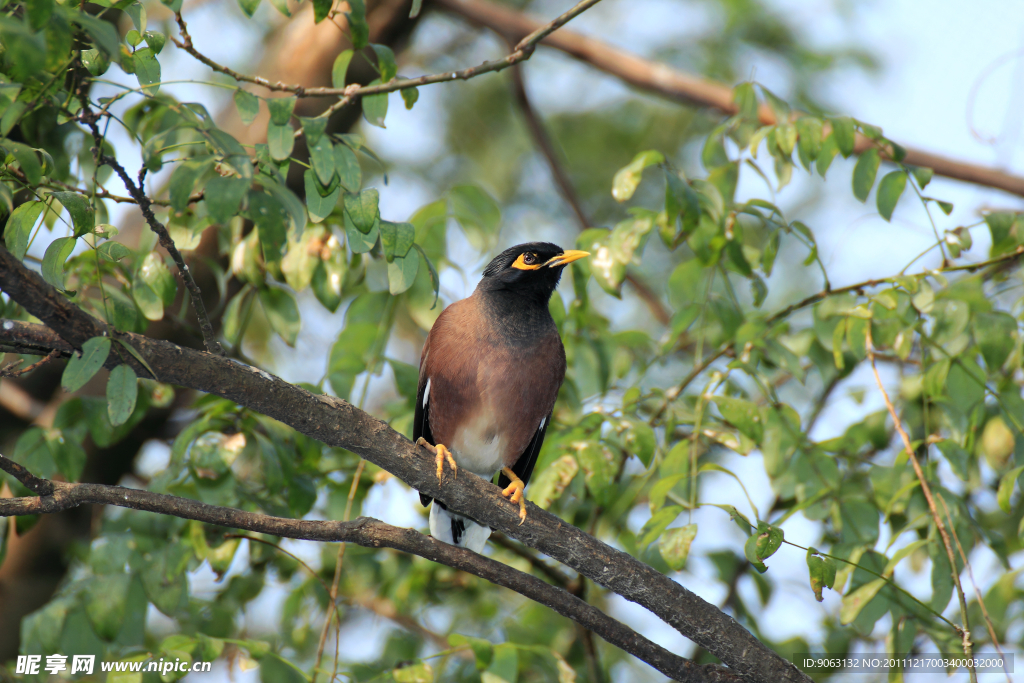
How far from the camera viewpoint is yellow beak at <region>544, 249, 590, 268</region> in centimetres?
312

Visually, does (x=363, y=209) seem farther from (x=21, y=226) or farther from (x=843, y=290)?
(x=843, y=290)

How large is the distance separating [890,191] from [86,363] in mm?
2646

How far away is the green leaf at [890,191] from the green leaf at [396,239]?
5.99 feet

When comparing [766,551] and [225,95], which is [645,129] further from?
[766,551]

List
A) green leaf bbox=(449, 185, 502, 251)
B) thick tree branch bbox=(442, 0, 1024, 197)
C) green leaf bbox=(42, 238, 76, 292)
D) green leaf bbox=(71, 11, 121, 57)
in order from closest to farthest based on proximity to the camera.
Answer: green leaf bbox=(71, 11, 121, 57) → green leaf bbox=(42, 238, 76, 292) → green leaf bbox=(449, 185, 502, 251) → thick tree branch bbox=(442, 0, 1024, 197)

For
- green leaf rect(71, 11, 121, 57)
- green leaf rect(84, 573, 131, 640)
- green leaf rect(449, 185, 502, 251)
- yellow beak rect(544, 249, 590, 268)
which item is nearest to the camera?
green leaf rect(71, 11, 121, 57)

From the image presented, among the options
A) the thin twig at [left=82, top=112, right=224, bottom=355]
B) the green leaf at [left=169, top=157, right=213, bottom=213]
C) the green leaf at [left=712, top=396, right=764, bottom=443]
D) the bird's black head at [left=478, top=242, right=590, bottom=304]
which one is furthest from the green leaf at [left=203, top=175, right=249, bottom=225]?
the bird's black head at [left=478, top=242, right=590, bottom=304]

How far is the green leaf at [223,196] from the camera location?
1289mm

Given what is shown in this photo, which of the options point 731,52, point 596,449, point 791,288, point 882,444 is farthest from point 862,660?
point 731,52

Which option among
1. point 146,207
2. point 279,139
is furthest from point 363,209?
point 146,207

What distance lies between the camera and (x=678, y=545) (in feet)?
7.50

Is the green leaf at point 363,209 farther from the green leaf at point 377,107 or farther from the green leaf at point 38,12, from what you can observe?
the green leaf at point 38,12

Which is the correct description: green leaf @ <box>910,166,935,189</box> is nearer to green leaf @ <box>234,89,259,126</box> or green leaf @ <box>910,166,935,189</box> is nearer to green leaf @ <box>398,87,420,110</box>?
green leaf @ <box>398,87,420,110</box>

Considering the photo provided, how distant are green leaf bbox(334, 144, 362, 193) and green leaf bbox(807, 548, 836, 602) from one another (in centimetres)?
160
